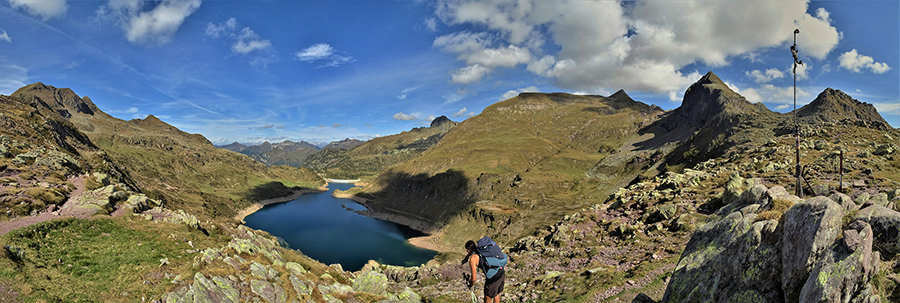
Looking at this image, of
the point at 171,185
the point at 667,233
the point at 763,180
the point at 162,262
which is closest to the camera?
the point at 162,262

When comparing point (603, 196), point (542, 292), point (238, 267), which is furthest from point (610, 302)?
point (603, 196)

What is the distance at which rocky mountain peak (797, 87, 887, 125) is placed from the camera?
324 feet

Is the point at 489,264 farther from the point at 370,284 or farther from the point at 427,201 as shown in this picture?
the point at 427,201

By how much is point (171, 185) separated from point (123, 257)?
630 ft

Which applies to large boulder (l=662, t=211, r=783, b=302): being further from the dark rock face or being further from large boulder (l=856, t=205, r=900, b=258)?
large boulder (l=856, t=205, r=900, b=258)

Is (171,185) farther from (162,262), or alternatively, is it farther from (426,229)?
(162,262)

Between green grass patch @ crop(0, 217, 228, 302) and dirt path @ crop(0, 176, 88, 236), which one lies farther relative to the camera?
dirt path @ crop(0, 176, 88, 236)

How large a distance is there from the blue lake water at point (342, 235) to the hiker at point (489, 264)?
89160 mm

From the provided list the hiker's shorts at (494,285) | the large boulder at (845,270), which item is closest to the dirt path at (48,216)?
the hiker's shorts at (494,285)

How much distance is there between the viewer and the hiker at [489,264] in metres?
10.3

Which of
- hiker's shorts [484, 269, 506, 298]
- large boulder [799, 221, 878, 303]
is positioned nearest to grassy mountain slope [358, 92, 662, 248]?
hiker's shorts [484, 269, 506, 298]

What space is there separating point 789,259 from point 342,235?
444 ft

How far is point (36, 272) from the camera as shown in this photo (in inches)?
617

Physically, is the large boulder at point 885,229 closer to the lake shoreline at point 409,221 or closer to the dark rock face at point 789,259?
the dark rock face at point 789,259
